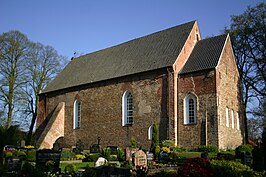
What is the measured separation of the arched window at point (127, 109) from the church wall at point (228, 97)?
7.66m

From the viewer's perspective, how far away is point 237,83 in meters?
30.0

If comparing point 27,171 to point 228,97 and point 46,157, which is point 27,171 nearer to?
point 46,157

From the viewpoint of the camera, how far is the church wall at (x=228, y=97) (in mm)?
25078

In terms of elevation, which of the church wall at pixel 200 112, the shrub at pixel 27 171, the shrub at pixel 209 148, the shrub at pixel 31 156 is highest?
the church wall at pixel 200 112

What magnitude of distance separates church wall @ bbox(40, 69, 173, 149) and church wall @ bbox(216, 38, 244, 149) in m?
3.81

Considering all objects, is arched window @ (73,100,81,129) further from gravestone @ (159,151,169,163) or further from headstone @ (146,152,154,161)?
gravestone @ (159,151,169,163)

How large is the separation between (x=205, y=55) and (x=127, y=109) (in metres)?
8.02

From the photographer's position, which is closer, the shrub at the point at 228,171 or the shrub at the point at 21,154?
the shrub at the point at 228,171

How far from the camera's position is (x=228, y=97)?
89.4ft

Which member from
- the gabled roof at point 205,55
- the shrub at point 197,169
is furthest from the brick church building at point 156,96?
the shrub at point 197,169

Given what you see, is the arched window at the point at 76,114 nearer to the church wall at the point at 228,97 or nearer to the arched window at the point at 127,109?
the arched window at the point at 127,109

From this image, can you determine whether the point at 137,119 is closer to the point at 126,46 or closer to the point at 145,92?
the point at 145,92


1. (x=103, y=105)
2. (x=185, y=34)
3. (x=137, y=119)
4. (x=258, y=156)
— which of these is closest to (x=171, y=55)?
(x=185, y=34)

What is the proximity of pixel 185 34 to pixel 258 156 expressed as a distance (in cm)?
1564
